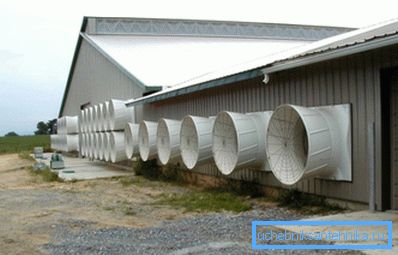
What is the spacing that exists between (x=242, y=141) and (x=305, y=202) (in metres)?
1.67

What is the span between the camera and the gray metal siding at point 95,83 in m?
19.7

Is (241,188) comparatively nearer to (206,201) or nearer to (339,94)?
(206,201)

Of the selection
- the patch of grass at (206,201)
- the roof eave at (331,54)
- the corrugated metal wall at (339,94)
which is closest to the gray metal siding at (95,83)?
the patch of grass at (206,201)

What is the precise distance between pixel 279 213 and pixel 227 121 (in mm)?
2704

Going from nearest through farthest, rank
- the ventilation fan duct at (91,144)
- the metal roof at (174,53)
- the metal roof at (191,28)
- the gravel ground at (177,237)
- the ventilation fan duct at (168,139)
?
1. the gravel ground at (177,237)
2. the ventilation fan duct at (168,139)
3. the metal roof at (174,53)
4. the ventilation fan duct at (91,144)
5. the metal roof at (191,28)

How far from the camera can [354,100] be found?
7305 mm

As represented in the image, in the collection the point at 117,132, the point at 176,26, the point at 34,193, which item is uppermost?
the point at 176,26

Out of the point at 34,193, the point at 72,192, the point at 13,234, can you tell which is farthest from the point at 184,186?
the point at 13,234

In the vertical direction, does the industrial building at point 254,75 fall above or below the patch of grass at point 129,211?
above

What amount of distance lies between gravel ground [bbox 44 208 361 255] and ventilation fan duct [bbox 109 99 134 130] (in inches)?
394

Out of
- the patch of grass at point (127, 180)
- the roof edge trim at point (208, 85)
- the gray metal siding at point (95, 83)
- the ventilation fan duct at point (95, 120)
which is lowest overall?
the patch of grass at point (127, 180)

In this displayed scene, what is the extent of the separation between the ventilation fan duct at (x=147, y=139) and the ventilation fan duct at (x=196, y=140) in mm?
2236

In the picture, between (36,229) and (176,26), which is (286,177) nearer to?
(36,229)

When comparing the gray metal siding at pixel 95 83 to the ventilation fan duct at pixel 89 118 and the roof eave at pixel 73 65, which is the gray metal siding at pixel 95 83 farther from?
the ventilation fan duct at pixel 89 118
